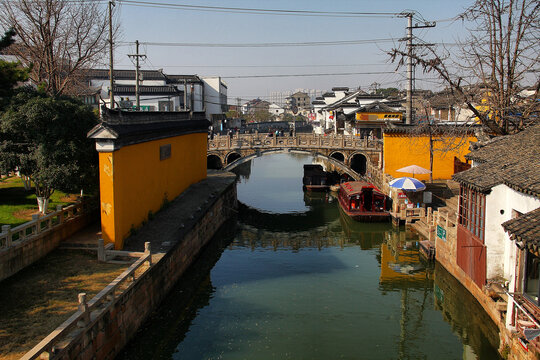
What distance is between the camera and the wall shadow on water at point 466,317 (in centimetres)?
1166

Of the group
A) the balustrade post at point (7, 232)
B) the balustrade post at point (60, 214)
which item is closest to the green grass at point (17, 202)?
the balustrade post at point (60, 214)

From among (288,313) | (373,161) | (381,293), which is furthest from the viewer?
(373,161)

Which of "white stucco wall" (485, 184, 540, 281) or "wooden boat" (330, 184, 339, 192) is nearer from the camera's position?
"white stucco wall" (485, 184, 540, 281)

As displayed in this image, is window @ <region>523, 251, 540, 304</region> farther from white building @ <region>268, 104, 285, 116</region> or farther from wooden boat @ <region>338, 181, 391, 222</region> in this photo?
white building @ <region>268, 104, 285, 116</region>

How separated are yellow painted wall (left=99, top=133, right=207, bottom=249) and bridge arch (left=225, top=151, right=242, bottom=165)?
1075 centimetres

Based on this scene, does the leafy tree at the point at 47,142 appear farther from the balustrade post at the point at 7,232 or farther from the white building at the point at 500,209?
the white building at the point at 500,209

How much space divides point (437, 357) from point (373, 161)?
23.2 metres

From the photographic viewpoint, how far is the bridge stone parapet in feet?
111

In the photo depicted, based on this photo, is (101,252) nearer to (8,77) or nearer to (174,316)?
(174,316)

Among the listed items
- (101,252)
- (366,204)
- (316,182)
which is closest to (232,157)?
(316,182)

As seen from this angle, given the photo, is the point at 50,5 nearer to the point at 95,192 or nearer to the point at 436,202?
the point at 95,192

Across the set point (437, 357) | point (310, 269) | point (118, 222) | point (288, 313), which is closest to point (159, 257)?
point (118, 222)

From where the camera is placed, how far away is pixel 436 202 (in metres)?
25.0

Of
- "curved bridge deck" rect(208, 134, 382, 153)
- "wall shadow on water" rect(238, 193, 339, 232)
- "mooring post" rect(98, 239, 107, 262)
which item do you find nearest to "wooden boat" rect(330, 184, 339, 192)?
"curved bridge deck" rect(208, 134, 382, 153)
